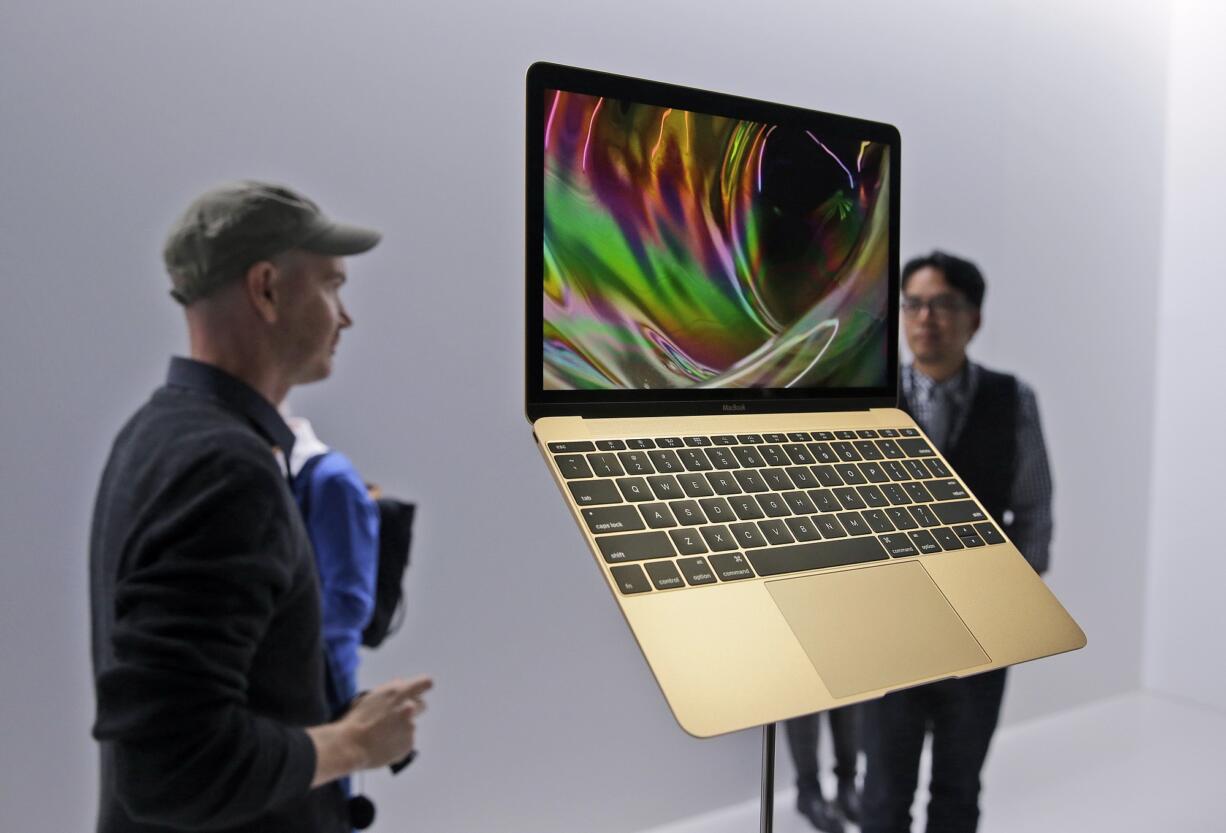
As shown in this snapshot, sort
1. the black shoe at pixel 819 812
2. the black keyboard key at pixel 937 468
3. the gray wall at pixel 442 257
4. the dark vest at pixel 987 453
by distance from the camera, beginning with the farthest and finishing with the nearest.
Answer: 1. the black shoe at pixel 819 812
2. the dark vest at pixel 987 453
3. the gray wall at pixel 442 257
4. the black keyboard key at pixel 937 468

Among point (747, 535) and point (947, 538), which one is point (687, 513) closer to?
point (747, 535)

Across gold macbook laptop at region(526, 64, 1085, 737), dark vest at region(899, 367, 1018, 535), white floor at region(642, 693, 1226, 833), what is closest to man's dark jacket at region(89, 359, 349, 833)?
gold macbook laptop at region(526, 64, 1085, 737)

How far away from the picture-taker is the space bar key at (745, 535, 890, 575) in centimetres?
57

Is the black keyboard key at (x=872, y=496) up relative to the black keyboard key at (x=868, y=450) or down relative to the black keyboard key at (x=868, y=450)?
down

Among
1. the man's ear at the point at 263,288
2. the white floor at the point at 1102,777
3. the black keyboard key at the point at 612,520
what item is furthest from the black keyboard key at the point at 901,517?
the white floor at the point at 1102,777

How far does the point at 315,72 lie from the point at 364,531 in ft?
2.29

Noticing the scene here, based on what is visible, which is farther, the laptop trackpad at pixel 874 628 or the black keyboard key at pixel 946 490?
the black keyboard key at pixel 946 490

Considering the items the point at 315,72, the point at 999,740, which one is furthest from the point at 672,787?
the point at 315,72

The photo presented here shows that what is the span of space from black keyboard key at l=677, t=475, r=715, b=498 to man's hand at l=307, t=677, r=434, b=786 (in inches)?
19.3

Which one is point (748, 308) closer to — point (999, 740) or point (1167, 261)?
point (999, 740)

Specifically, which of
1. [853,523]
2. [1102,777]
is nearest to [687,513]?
[853,523]

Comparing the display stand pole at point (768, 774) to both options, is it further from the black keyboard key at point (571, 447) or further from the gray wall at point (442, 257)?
the gray wall at point (442, 257)

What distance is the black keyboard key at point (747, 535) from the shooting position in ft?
1.92

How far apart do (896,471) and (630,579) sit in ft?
0.96
